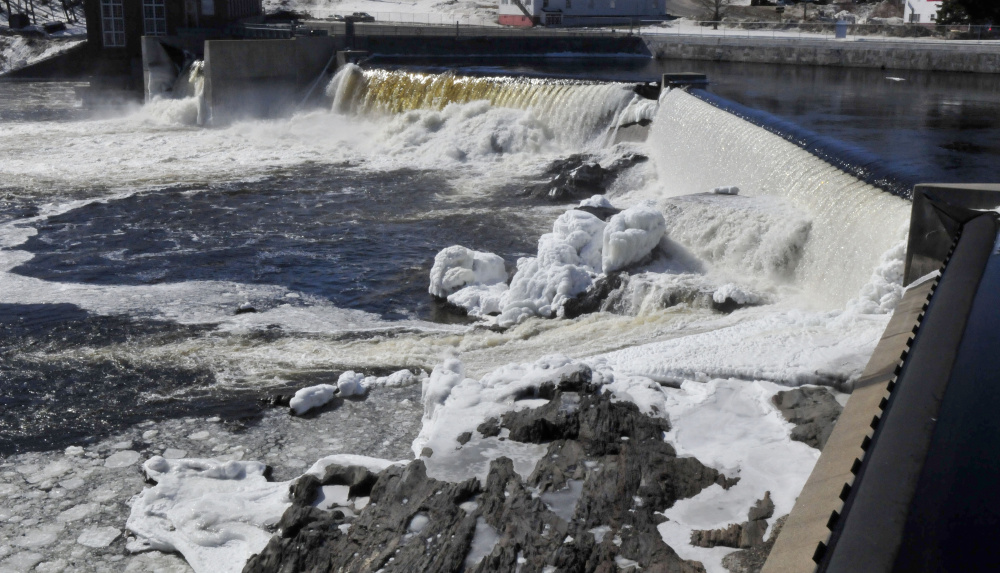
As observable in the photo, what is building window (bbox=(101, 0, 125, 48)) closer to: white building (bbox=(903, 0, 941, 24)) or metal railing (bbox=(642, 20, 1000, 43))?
metal railing (bbox=(642, 20, 1000, 43))

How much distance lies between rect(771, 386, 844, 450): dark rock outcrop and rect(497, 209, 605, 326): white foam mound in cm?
401

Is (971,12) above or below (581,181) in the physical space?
above

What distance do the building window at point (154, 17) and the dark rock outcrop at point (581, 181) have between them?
17.8 m

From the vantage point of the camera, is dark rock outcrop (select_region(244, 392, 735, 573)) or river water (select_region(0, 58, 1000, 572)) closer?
dark rock outcrop (select_region(244, 392, 735, 573))

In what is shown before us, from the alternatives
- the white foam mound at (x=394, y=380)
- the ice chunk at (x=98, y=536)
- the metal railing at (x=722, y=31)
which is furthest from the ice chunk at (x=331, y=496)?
the metal railing at (x=722, y=31)

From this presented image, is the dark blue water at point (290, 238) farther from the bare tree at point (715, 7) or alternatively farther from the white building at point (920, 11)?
the bare tree at point (715, 7)

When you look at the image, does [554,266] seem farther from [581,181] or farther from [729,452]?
[581,181]

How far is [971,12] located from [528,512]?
32.2m

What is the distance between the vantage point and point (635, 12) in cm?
4381

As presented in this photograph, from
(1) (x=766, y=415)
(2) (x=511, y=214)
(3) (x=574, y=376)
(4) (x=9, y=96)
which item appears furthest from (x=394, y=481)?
(4) (x=9, y=96)

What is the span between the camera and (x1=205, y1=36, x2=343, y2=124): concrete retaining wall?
24250 millimetres

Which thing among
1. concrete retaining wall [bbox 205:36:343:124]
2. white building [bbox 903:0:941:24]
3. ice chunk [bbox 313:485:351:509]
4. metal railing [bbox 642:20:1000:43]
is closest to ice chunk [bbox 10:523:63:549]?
ice chunk [bbox 313:485:351:509]

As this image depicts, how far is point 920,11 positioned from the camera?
125 feet

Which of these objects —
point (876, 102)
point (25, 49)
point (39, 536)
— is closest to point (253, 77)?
point (876, 102)
